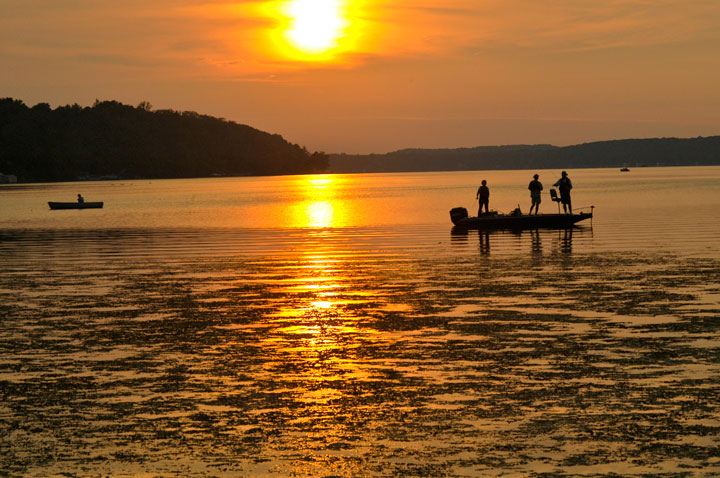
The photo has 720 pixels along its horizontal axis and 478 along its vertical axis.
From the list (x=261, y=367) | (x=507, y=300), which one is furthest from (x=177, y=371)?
(x=507, y=300)

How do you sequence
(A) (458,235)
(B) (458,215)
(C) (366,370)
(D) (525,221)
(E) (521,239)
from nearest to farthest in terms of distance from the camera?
(C) (366,370)
(E) (521,239)
(A) (458,235)
(D) (525,221)
(B) (458,215)

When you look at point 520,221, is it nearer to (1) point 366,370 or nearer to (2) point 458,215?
(2) point 458,215

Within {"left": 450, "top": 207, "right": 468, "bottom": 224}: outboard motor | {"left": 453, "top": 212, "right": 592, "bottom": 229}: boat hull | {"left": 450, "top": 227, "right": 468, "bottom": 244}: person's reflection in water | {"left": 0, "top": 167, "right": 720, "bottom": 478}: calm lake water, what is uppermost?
{"left": 450, "top": 207, "right": 468, "bottom": 224}: outboard motor

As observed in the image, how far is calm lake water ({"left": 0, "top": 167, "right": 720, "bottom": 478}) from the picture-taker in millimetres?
10633

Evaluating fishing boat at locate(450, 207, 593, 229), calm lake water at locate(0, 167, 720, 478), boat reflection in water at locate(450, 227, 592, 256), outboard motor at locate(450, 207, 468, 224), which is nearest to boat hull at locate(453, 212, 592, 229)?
fishing boat at locate(450, 207, 593, 229)

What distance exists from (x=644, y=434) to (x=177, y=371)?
7.03 metres

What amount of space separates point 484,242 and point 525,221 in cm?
789

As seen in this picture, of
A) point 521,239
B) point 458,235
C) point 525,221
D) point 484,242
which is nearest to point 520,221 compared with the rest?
point 525,221

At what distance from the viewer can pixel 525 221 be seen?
163 feet

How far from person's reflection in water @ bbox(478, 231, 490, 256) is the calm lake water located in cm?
493

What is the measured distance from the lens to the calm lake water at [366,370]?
10.6m

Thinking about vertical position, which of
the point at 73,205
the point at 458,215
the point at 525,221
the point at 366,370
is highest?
the point at 73,205

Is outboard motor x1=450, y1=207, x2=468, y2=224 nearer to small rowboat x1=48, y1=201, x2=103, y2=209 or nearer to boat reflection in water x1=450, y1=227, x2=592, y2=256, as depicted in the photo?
boat reflection in water x1=450, y1=227, x2=592, y2=256

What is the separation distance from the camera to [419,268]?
3091cm
